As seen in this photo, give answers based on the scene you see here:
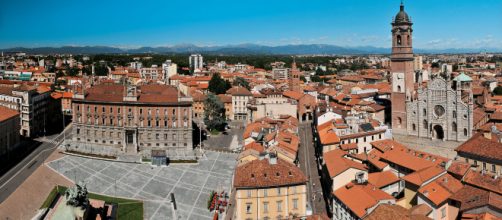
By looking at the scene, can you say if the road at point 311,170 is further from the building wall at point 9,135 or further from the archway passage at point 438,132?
the building wall at point 9,135

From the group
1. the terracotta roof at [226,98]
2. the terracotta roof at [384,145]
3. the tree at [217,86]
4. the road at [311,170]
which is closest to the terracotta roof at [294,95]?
the road at [311,170]

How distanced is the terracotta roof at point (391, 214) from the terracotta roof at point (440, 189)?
458 centimetres

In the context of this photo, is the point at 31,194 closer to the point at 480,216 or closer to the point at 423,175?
the point at 423,175

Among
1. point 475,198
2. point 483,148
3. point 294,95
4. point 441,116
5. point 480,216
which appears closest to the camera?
point 480,216

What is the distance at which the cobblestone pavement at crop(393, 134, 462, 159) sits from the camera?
243ft

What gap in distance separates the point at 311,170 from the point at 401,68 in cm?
3219

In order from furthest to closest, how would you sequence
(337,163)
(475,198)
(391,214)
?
(337,163), (475,198), (391,214)

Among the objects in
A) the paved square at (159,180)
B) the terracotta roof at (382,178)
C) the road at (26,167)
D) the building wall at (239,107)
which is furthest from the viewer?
the building wall at (239,107)

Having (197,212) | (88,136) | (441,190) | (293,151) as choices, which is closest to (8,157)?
(88,136)

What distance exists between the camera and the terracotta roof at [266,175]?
47.2m

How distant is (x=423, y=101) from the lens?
8319cm

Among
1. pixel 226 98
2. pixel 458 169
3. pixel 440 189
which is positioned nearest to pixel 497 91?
pixel 226 98

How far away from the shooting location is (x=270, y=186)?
155 ft

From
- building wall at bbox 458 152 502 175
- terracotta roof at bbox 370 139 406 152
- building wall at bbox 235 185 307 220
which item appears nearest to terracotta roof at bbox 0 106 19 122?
building wall at bbox 235 185 307 220
